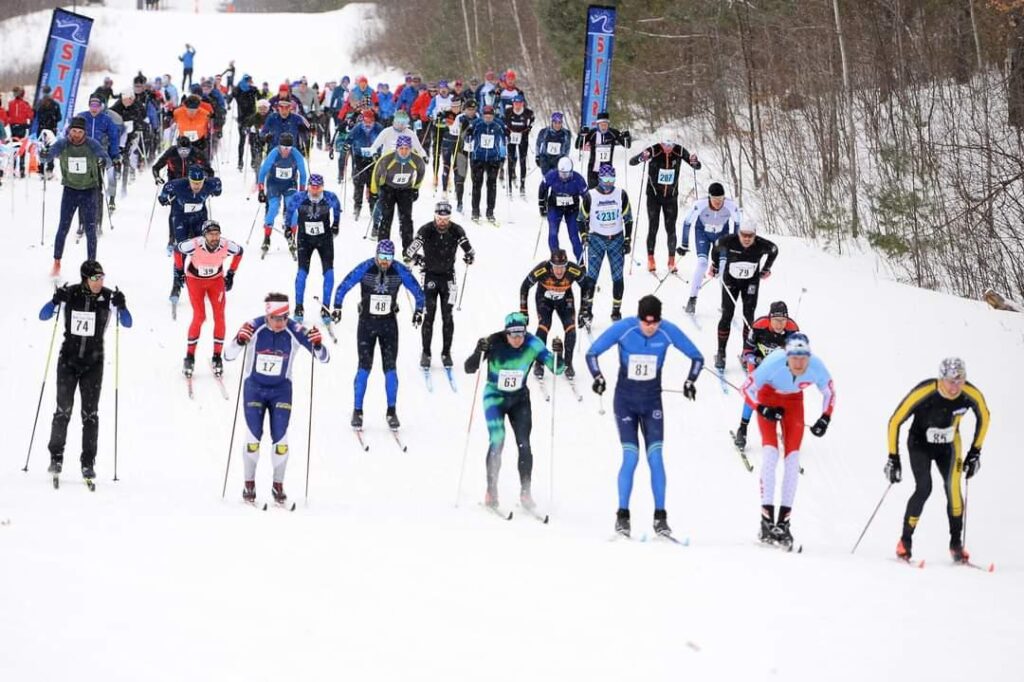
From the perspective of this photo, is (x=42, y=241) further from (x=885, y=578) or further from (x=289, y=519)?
(x=885, y=578)

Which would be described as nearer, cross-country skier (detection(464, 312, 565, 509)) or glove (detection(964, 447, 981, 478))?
glove (detection(964, 447, 981, 478))

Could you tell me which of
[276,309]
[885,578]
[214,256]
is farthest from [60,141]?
[885,578]

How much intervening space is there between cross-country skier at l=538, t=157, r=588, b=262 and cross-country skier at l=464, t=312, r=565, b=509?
498 centimetres

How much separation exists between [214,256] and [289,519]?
447 centimetres

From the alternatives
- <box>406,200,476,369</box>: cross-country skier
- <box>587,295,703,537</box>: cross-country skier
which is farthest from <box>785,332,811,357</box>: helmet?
<box>406,200,476,369</box>: cross-country skier

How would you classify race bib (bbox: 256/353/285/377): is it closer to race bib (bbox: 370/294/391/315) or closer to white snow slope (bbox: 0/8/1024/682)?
white snow slope (bbox: 0/8/1024/682)

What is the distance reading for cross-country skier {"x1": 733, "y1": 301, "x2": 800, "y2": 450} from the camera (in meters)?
11.9

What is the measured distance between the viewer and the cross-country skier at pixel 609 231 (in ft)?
48.2

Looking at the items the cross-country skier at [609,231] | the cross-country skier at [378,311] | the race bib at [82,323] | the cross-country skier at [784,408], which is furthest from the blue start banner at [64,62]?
the cross-country skier at [784,408]

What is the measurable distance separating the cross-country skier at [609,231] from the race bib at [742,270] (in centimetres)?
161

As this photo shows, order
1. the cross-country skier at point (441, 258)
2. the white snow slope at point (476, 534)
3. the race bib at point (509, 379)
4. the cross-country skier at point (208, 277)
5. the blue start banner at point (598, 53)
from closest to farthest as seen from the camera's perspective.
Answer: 1. the white snow slope at point (476, 534)
2. the race bib at point (509, 379)
3. the cross-country skier at point (208, 277)
4. the cross-country skier at point (441, 258)
5. the blue start banner at point (598, 53)

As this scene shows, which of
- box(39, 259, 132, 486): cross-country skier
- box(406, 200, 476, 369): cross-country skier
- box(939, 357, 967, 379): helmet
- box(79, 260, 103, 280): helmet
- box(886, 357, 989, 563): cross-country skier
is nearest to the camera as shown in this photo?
box(939, 357, 967, 379): helmet

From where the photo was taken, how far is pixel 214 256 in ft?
43.2

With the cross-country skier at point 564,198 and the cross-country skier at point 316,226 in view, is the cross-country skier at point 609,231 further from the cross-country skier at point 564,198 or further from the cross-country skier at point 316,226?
the cross-country skier at point 316,226
